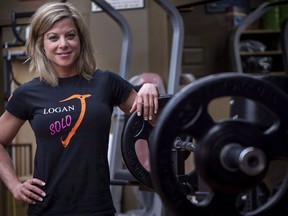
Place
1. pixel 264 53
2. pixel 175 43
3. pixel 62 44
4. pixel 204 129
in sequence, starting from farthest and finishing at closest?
pixel 264 53, pixel 175 43, pixel 62 44, pixel 204 129

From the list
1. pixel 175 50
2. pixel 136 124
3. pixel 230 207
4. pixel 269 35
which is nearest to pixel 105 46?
pixel 175 50

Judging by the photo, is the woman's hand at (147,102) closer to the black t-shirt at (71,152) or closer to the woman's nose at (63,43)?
the black t-shirt at (71,152)

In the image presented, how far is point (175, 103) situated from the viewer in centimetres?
120

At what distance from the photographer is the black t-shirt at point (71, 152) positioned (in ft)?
5.54

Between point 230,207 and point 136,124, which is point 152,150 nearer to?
point 230,207

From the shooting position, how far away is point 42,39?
179 centimetres

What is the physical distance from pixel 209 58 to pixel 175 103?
471cm

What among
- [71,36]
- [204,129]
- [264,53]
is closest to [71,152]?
[71,36]

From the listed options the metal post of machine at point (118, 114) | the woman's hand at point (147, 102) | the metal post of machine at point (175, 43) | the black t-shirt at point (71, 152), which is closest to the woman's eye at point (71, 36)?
the black t-shirt at point (71, 152)

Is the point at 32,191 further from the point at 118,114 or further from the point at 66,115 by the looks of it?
the point at 118,114

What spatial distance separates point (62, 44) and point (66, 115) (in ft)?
0.75

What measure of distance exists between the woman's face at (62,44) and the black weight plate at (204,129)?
2.08 feet

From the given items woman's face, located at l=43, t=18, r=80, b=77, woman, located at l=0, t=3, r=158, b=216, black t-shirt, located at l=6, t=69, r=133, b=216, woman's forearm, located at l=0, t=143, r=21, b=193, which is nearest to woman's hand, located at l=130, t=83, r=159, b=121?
woman, located at l=0, t=3, r=158, b=216

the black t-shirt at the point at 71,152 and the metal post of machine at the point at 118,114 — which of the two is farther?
the metal post of machine at the point at 118,114
